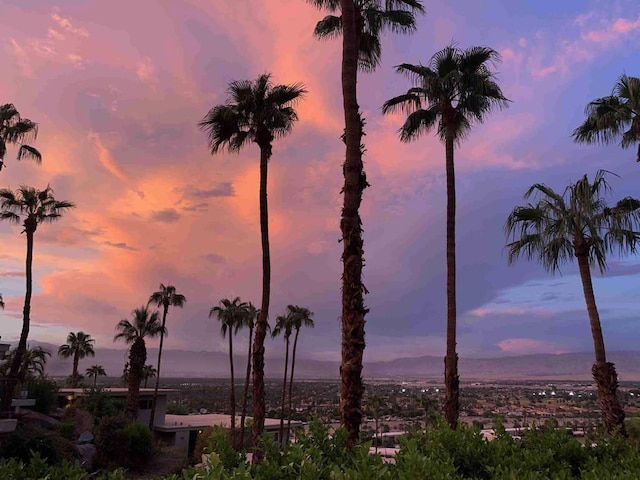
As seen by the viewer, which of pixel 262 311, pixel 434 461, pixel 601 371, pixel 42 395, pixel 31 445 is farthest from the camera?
pixel 42 395

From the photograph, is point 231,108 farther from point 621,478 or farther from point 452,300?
point 621,478

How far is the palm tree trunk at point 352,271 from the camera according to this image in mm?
8930

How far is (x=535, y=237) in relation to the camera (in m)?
19.3

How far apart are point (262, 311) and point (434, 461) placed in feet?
59.4

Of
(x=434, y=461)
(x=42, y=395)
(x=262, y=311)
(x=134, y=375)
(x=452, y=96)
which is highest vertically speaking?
(x=452, y=96)

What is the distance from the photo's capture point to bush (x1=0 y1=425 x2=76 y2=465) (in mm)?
21453

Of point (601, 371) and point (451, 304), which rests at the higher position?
point (451, 304)

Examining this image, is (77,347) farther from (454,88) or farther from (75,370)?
(454,88)

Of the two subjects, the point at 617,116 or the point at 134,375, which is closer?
the point at 617,116

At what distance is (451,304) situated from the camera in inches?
685

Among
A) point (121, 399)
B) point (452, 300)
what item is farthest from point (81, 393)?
point (452, 300)

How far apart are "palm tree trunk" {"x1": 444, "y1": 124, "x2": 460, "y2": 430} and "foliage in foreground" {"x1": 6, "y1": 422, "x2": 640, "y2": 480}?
825 cm

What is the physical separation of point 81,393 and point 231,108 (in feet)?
109

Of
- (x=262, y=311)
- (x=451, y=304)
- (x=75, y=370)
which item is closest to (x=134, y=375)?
(x=262, y=311)
